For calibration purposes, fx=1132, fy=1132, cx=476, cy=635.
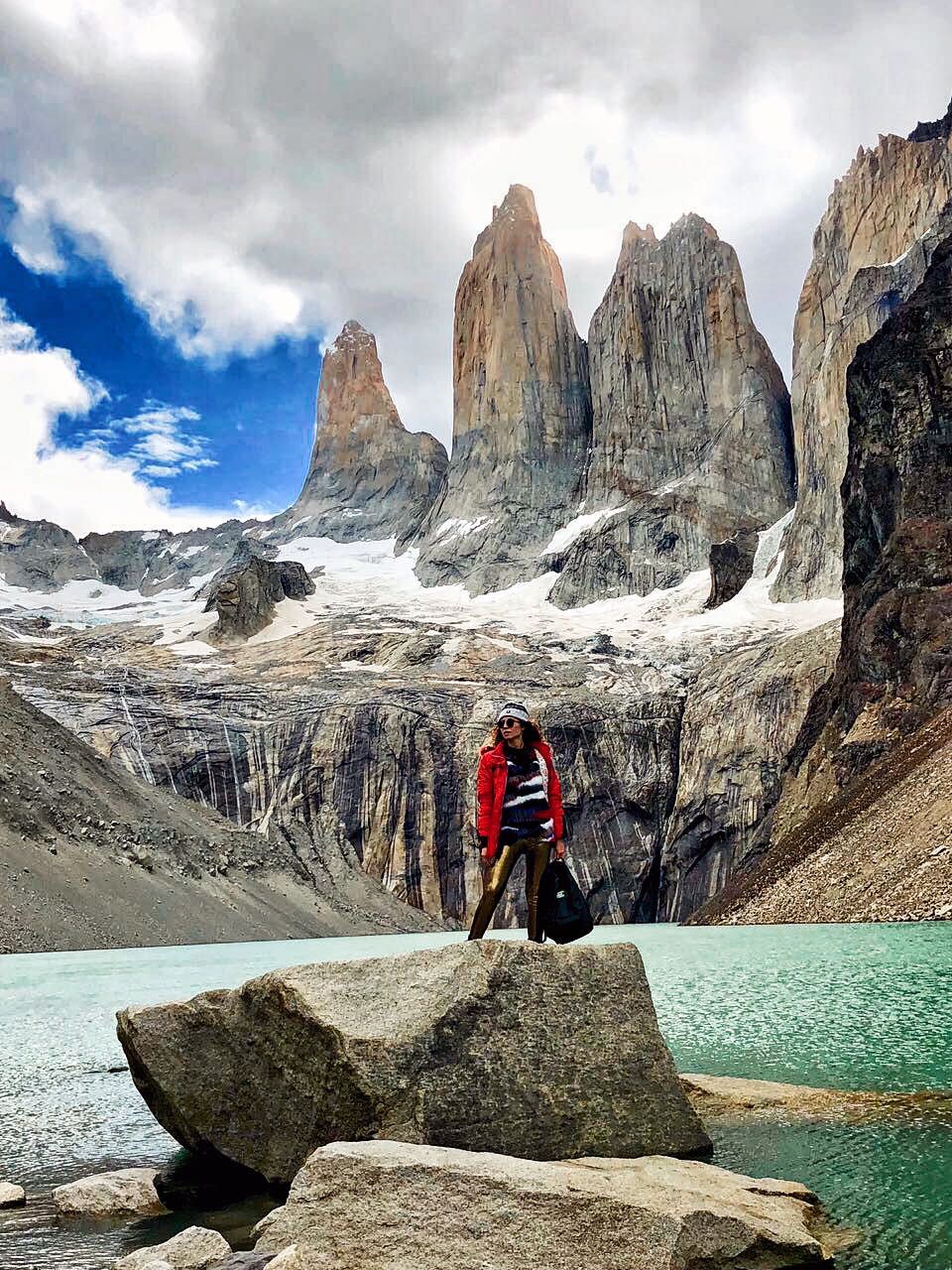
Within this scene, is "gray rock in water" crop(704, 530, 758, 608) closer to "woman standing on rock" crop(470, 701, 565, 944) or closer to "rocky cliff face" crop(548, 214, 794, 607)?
"rocky cliff face" crop(548, 214, 794, 607)

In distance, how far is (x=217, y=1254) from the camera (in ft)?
17.1

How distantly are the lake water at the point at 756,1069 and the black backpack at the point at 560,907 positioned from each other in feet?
5.44

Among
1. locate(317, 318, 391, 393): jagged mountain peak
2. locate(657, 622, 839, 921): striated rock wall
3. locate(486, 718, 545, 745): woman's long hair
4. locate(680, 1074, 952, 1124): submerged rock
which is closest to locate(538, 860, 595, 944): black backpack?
locate(486, 718, 545, 745): woman's long hair

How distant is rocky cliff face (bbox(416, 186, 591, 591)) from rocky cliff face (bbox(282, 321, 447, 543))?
21609mm

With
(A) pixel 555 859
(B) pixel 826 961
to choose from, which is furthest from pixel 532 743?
(B) pixel 826 961

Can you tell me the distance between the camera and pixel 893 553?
55.1 meters

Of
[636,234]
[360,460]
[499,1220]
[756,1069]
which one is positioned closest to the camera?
[499,1220]

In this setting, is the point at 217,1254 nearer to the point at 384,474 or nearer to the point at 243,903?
the point at 243,903

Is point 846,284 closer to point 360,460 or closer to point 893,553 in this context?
point 893,553

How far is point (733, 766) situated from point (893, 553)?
83.2 ft

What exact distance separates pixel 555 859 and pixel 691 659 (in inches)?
3425

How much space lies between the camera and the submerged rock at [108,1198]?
661cm

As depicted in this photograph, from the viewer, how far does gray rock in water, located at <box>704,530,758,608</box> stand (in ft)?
366

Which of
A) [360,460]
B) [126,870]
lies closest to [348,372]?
[360,460]
